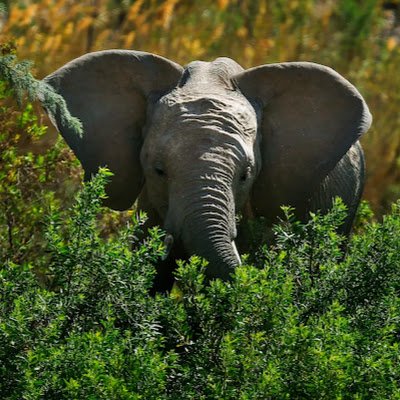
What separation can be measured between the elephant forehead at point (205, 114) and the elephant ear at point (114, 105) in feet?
0.79

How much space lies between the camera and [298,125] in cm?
849

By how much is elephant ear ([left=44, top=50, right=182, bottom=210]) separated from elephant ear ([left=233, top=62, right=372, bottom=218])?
18.1 inches

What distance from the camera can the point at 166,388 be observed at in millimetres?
6512

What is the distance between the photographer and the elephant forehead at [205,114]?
782 centimetres

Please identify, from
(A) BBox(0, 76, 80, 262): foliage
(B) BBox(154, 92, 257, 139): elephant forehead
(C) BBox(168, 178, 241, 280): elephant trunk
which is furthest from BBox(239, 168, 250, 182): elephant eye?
(A) BBox(0, 76, 80, 262): foliage

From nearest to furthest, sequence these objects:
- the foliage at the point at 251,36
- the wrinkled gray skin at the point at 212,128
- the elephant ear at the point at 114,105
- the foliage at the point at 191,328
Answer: the foliage at the point at 191,328 → the wrinkled gray skin at the point at 212,128 → the elephant ear at the point at 114,105 → the foliage at the point at 251,36

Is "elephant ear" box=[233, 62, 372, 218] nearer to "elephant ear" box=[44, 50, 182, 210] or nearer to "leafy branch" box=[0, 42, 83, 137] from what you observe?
"elephant ear" box=[44, 50, 182, 210]

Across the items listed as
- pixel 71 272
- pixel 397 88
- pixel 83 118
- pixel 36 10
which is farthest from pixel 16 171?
pixel 397 88

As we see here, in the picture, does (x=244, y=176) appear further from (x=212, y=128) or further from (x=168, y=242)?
(x=168, y=242)

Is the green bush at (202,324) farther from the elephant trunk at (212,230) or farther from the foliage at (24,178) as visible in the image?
the foliage at (24,178)

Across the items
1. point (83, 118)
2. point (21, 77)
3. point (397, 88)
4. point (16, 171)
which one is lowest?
point (397, 88)

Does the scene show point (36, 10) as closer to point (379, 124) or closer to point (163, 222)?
point (379, 124)

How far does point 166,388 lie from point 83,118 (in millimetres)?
2259

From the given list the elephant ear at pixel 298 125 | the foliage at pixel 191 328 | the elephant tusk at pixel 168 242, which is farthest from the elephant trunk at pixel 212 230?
the elephant ear at pixel 298 125
